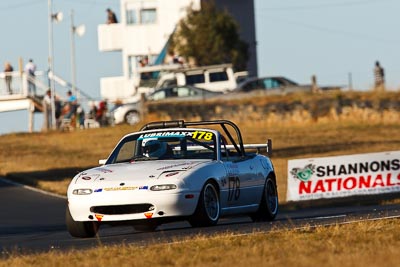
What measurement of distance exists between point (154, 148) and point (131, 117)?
36145 mm

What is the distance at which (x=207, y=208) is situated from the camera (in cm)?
1484

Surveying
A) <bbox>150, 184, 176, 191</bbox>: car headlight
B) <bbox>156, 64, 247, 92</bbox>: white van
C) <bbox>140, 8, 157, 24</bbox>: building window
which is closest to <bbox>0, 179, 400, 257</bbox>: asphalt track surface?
<bbox>150, 184, 176, 191</bbox>: car headlight

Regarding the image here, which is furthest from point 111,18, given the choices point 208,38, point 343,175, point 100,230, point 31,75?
point 100,230

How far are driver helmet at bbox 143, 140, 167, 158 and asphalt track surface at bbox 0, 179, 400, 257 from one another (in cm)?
92

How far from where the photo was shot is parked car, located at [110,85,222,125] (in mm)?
51219

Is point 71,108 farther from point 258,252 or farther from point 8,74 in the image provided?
point 258,252

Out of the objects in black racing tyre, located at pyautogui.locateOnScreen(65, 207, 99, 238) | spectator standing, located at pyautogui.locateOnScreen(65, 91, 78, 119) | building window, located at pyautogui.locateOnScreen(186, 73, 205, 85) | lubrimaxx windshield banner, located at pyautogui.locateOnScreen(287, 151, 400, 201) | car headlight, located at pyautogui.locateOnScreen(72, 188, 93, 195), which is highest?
building window, located at pyautogui.locateOnScreen(186, 73, 205, 85)

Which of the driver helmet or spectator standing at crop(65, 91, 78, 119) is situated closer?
the driver helmet

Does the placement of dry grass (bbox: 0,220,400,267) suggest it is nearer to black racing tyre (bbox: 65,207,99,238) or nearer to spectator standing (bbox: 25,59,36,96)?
black racing tyre (bbox: 65,207,99,238)

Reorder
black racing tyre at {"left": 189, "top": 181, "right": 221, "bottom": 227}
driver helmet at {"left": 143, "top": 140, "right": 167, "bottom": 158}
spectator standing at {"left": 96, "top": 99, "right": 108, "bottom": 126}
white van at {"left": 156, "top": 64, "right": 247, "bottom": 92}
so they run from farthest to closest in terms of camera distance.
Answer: white van at {"left": 156, "top": 64, "right": 247, "bottom": 92}
spectator standing at {"left": 96, "top": 99, "right": 108, "bottom": 126}
driver helmet at {"left": 143, "top": 140, "right": 167, "bottom": 158}
black racing tyre at {"left": 189, "top": 181, "right": 221, "bottom": 227}

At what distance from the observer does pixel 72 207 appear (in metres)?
14.5

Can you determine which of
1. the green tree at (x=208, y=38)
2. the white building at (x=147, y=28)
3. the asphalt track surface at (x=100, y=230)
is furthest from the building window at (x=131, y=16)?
the asphalt track surface at (x=100, y=230)

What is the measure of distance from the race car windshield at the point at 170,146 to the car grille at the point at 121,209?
1.42 meters

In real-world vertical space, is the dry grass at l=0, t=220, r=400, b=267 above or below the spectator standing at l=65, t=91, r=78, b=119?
above
